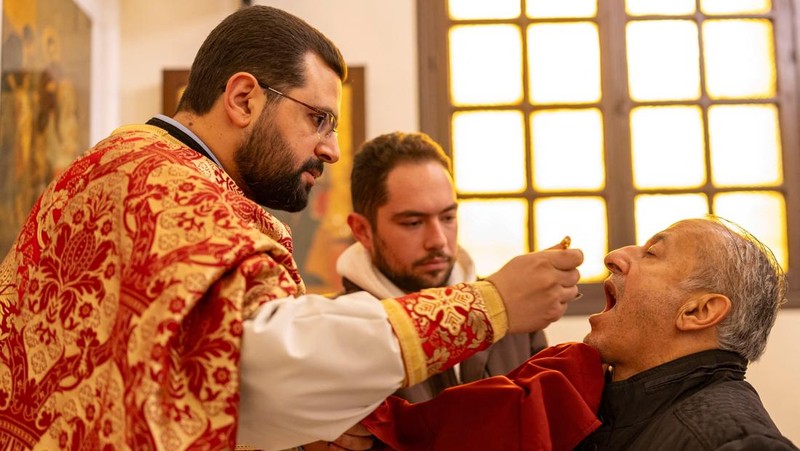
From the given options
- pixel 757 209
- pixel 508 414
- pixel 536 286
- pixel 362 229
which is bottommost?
pixel 508 414

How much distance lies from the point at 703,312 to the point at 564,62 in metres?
3.18

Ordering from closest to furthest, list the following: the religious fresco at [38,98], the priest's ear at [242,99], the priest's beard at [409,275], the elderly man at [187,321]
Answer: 1. the elderly man at [187,321]
2. the priest's ear at [242,99]
3. the priest's beard at [409,275]
4. the religious fresco at [38,98]

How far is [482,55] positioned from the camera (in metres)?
5.13

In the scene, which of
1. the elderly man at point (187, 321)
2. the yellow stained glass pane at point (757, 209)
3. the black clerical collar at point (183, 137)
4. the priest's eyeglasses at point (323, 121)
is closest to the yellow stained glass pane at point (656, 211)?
the yellow stained glass pane at point (757, 209)

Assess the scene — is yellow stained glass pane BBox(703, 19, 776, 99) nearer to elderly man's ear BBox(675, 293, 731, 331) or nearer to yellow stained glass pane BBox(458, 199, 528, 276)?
yellow stained glass pane BBox(458, 199, 528, 276)

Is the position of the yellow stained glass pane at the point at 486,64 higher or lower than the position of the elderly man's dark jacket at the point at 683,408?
higher

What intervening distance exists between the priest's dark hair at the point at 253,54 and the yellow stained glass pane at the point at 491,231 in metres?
2.93

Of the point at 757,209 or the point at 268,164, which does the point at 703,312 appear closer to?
the point at 268,164

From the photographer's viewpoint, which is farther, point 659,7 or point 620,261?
point 659,7

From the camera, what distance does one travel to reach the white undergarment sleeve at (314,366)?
4.99ft

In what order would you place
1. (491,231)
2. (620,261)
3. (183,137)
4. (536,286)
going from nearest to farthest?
(536,286), (183,137), (620,261), (491,231)

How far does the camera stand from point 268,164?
2.04 metres

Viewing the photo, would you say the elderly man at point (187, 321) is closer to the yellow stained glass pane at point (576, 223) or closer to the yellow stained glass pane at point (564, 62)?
the yellow stained glass pane at point (576, 223)

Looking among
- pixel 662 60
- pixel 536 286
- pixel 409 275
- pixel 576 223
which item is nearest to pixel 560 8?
pixel 662 60
